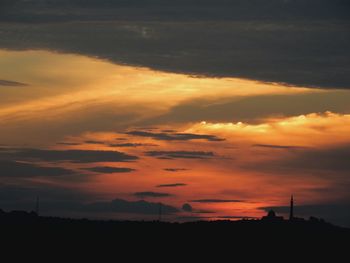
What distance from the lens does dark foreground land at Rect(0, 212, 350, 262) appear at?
136 metres

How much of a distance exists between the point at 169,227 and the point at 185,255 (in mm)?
23281

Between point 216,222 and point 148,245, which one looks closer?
point 148,245

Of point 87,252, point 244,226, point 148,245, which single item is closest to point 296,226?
point 244,226

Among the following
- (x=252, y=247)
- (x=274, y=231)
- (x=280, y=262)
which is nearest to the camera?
(x=280, y=262)

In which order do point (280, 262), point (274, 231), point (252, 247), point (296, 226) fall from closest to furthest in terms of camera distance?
1. point (280, 262)
2. point (252, 247)
3. point (274, 231)
4. point (296, 226)

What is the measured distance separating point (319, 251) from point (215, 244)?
14.8m

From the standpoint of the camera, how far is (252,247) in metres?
138

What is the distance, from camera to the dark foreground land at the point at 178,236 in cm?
13600

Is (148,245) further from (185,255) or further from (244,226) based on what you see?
(244,226)

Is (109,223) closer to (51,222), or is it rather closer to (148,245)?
(51,222)

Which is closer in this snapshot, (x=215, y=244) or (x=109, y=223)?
(x=215, y=244)

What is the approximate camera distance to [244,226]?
506 feet

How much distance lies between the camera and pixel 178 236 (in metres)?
146

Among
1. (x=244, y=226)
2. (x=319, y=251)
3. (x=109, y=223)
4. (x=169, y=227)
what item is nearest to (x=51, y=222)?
(x=109, y=223)
